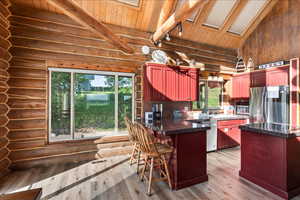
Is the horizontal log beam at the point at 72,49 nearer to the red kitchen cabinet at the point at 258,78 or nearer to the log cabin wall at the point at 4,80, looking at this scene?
the log cabin wall at the point at 4,80

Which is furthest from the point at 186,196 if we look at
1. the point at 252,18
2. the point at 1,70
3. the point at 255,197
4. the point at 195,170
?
the point at 252,18

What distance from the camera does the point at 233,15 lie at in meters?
4.27

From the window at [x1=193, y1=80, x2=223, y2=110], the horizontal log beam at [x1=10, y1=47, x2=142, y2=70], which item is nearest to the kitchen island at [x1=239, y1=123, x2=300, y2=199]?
the window at [x1=193, y1=80, x2=223, y2=110]

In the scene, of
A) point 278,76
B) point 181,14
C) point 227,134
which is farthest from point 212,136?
point 181,14

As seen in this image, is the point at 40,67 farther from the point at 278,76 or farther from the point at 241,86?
the point at 278,76

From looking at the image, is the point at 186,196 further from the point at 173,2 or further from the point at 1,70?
the point at 1,70

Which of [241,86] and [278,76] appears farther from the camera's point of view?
[241,86]

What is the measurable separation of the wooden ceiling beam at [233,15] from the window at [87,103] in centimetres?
338

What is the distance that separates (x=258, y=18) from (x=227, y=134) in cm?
391

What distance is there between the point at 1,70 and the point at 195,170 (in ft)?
12.6

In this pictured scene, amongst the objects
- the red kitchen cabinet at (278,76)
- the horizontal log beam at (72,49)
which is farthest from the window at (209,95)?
the horizontal log beam at (72,49)

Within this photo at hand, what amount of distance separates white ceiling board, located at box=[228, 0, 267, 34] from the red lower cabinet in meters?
3.09

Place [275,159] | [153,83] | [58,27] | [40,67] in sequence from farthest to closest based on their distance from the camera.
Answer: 1. [153,83]
2. [58,27]
3. [40,67]
4. [275,159]

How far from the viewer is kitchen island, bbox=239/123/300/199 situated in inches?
77.6
